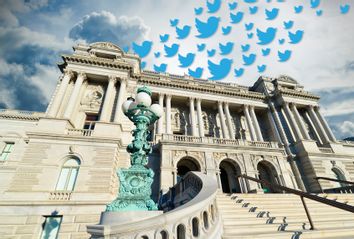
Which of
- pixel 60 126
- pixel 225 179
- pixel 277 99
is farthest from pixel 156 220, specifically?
pixel 277 99

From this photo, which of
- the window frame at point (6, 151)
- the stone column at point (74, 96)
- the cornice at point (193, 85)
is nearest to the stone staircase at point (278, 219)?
the stone column at point (74, 96)

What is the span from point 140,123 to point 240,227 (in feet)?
13.9

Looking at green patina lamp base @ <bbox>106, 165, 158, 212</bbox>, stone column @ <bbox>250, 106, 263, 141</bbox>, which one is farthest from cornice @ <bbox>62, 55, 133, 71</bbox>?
stone column @ <bbox>250, 106, 263, 141</bbox>

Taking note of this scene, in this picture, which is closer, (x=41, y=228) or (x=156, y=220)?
(x=156, y=220)

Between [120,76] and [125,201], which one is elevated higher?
[120,76]

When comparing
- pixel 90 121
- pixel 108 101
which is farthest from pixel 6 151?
pixel 108 101

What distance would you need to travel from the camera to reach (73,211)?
10047 mm

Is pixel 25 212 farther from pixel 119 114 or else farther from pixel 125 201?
pixel 125 201

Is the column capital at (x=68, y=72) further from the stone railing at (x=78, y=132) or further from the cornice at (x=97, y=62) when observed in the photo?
the stone railing at (x=78, y=132)

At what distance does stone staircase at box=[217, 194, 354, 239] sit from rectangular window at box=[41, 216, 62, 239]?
31.8 feet

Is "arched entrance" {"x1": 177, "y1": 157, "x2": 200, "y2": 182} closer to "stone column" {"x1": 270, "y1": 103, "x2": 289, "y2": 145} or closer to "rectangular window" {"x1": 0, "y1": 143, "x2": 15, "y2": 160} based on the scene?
"stone column" {"x1": 270, "y1": 103, "x2": 289, "y2": 145}

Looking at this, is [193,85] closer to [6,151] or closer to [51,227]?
[51,227]

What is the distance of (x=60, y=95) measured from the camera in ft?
49.6

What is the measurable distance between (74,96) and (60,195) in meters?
8.87
